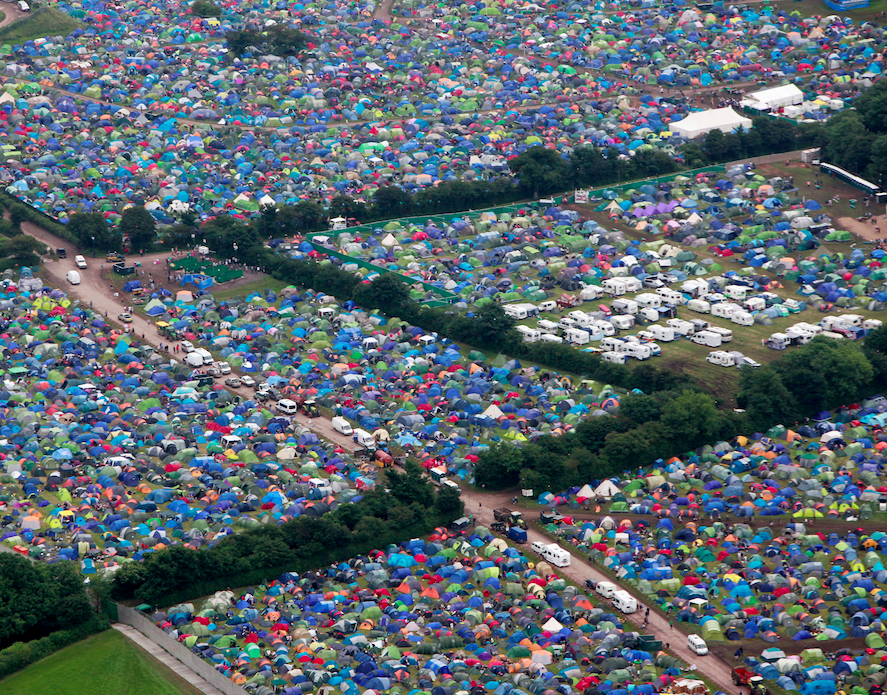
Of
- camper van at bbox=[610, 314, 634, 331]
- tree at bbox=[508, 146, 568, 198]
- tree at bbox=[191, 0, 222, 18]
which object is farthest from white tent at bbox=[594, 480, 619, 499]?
tree at bbox=[191, 0, 222, 18]

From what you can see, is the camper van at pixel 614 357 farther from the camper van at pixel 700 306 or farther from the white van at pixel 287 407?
the white van at pixel 287 407

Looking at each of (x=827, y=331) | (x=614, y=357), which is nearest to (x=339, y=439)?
(x=614, y=357)

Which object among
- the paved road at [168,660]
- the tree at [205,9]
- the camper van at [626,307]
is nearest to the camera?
the paved road at [168,660]

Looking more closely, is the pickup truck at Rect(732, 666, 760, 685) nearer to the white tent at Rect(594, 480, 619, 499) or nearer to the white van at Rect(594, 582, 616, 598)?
the white van at Rect(594, 582, 616, 598)

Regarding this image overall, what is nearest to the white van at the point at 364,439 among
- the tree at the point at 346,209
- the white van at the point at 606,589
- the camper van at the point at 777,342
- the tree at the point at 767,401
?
the white van at the point at 606,589

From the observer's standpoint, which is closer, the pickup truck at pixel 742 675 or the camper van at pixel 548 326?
the pickup truck at pixel 742 675
